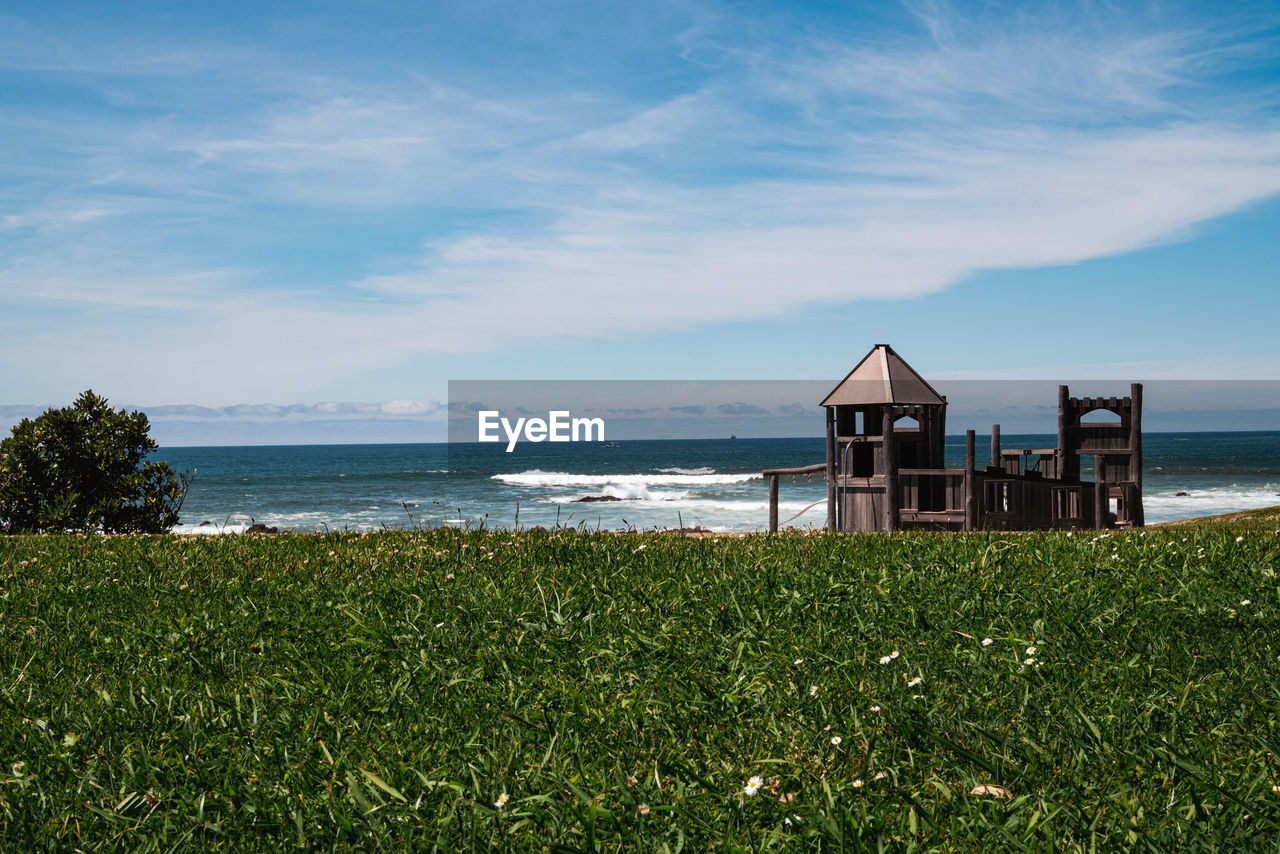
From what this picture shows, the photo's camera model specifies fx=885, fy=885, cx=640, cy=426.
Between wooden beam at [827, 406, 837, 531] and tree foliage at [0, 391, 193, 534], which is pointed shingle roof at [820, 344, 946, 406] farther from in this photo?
tree foliage at [0, 391, 193, 534]

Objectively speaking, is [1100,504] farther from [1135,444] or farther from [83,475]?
[83,475]

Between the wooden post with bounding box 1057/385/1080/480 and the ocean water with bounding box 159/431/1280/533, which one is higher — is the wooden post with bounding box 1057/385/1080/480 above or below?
above

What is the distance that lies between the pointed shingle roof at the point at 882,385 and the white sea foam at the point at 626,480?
142 feet

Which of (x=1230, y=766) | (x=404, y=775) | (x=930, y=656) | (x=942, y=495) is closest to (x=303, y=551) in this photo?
(x=404, y=775)

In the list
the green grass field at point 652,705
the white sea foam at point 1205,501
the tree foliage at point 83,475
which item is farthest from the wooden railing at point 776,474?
the white sea foam at point 1205,501

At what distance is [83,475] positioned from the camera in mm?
15312

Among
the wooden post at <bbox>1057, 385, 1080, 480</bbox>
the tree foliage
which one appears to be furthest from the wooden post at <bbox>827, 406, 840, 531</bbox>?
the tree foliage

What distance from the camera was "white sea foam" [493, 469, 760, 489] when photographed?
63469 mm

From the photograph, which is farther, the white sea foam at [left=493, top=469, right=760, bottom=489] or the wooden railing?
the white sea foam at [left=493, top=469, right=760, bottom=489]

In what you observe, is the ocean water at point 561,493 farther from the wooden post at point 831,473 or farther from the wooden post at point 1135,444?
the wooden post at point 1135,444

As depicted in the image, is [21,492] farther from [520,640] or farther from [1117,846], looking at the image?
[1117,846]

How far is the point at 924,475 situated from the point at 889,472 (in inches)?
34.6

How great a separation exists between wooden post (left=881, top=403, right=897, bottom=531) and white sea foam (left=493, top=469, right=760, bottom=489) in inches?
1748

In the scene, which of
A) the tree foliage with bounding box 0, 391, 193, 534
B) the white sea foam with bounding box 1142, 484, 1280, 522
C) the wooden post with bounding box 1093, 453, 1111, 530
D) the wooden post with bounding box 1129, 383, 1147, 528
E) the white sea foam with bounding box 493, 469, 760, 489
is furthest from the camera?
the white sea foam with bounding box 493, 469, 760, 489
